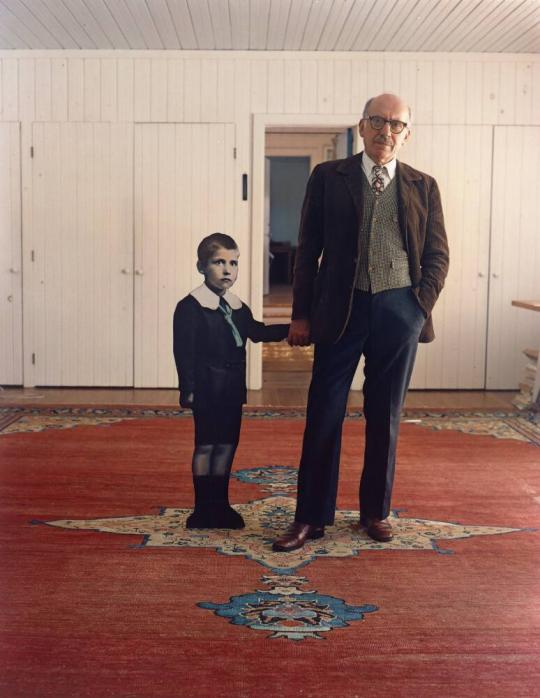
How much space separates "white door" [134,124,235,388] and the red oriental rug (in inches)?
87.7

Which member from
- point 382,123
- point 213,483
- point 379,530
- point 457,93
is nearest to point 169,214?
point 457,93

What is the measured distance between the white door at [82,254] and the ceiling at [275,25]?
0.73 meters

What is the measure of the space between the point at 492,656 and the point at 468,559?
0.85 metres

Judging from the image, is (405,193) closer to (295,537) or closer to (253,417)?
(295,537)

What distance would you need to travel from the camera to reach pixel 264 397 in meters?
7.05

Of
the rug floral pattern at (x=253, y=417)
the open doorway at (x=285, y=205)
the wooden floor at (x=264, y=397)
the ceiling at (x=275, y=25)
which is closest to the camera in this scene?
the rug floral pattern at (x=253, y=417)

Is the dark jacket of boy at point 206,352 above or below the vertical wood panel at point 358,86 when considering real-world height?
below

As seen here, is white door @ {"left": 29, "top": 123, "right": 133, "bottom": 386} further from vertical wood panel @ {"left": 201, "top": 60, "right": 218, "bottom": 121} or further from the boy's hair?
the boy's hair

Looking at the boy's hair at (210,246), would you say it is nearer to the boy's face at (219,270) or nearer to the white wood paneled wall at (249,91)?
the boy's face at (219,270)

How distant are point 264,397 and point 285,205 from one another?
11542 mm

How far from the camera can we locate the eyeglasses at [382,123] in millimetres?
3361

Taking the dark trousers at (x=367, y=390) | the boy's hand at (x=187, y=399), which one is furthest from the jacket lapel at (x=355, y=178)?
the boy's hand at (x=187, y=399)

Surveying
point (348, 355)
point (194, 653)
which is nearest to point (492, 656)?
point (194, 653)

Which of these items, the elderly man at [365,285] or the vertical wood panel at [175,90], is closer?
the elderly man at [365,285]
